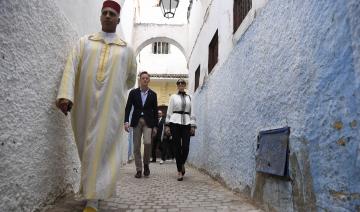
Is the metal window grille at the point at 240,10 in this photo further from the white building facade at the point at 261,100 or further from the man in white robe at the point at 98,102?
the man in white robe at the point at 98,102

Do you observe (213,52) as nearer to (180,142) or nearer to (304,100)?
(180,142)

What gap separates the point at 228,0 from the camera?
554cm

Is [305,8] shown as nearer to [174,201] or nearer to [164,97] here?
[174,201]

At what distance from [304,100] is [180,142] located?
339cm

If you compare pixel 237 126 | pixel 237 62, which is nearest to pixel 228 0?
pixel 237 62

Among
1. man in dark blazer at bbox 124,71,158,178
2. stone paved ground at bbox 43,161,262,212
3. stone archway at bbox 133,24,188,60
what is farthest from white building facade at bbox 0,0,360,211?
stone archway at bbox 133,24,188,60

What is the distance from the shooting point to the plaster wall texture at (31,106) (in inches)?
80.0

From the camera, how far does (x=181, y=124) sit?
5605mm

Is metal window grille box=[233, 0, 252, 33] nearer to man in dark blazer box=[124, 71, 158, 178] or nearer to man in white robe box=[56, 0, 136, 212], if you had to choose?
man in dark blazer box=[124, 71, 158, 178]

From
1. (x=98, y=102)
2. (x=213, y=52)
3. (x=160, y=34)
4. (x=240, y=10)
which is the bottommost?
(x=98, y=102)

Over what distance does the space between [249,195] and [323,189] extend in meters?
1.61

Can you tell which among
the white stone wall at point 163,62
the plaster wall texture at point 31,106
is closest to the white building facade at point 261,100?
the plaster wall texture at point 31,106

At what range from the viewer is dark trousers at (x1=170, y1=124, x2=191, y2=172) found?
17.9 ft

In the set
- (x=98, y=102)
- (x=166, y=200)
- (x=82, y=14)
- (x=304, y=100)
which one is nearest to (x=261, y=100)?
(x=304, y=100)
